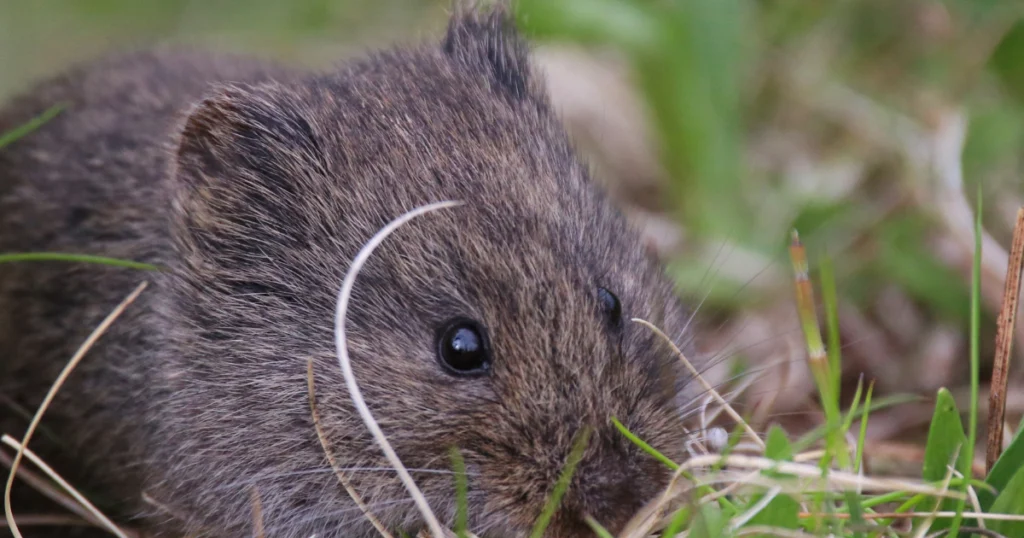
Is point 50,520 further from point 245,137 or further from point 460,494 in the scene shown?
point 460,494

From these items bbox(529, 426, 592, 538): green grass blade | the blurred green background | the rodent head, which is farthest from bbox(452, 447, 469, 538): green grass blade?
the blurred green background

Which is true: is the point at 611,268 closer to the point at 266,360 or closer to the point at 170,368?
the point at 266,360

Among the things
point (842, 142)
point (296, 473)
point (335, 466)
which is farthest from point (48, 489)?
point (842, 142)

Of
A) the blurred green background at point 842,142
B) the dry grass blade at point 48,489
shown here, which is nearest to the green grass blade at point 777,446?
the blurred green background at point 842,142

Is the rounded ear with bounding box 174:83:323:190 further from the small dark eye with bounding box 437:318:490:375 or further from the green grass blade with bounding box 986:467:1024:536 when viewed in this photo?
the green grass blade with bounding box 986:467:1024:536

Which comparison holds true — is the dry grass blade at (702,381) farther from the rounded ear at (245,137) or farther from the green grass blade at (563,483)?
the rounded ear at (245,137)

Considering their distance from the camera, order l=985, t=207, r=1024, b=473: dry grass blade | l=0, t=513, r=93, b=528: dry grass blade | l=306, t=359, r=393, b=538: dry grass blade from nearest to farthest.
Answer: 1. l=306, t=359, r=393, b=538: dry grass blade
2. l=985, t=207, r=1024, b=473: dry grass blade
3. l=0, t=513, r=93, b=528: dry grass blade
